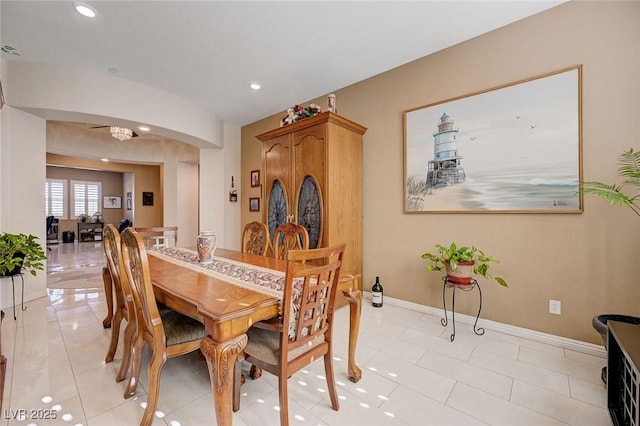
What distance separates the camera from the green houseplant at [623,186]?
1549 mm

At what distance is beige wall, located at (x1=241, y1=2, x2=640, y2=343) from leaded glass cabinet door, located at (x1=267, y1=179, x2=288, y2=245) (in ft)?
4.10

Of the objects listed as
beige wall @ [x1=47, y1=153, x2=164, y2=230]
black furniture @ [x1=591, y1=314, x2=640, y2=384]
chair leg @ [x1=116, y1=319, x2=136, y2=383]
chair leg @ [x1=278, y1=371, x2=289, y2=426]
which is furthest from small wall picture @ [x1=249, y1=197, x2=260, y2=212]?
beige wall @ [x1=47, y1=153, x2=164, y2=230]

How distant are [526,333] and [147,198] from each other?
9.50 metres

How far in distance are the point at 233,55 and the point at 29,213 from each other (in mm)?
3084

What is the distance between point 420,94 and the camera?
2.83 meters

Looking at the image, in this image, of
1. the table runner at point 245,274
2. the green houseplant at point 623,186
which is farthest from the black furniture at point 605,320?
the table runner at point 245,274

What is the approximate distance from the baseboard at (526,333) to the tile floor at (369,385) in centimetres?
6

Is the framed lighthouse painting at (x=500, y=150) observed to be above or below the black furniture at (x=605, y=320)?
above

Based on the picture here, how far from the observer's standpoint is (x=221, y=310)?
1084 millimetres

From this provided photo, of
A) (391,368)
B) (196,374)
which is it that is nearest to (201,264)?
(196,374)

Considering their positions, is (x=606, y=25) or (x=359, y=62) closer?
(x=606, y=25)

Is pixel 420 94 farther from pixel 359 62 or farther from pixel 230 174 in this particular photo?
pixel 230 174

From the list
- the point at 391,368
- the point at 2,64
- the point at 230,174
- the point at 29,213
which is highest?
the point at 2,64

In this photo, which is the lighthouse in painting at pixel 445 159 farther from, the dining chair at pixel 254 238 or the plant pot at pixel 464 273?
the dining chair at pixel 254 238
